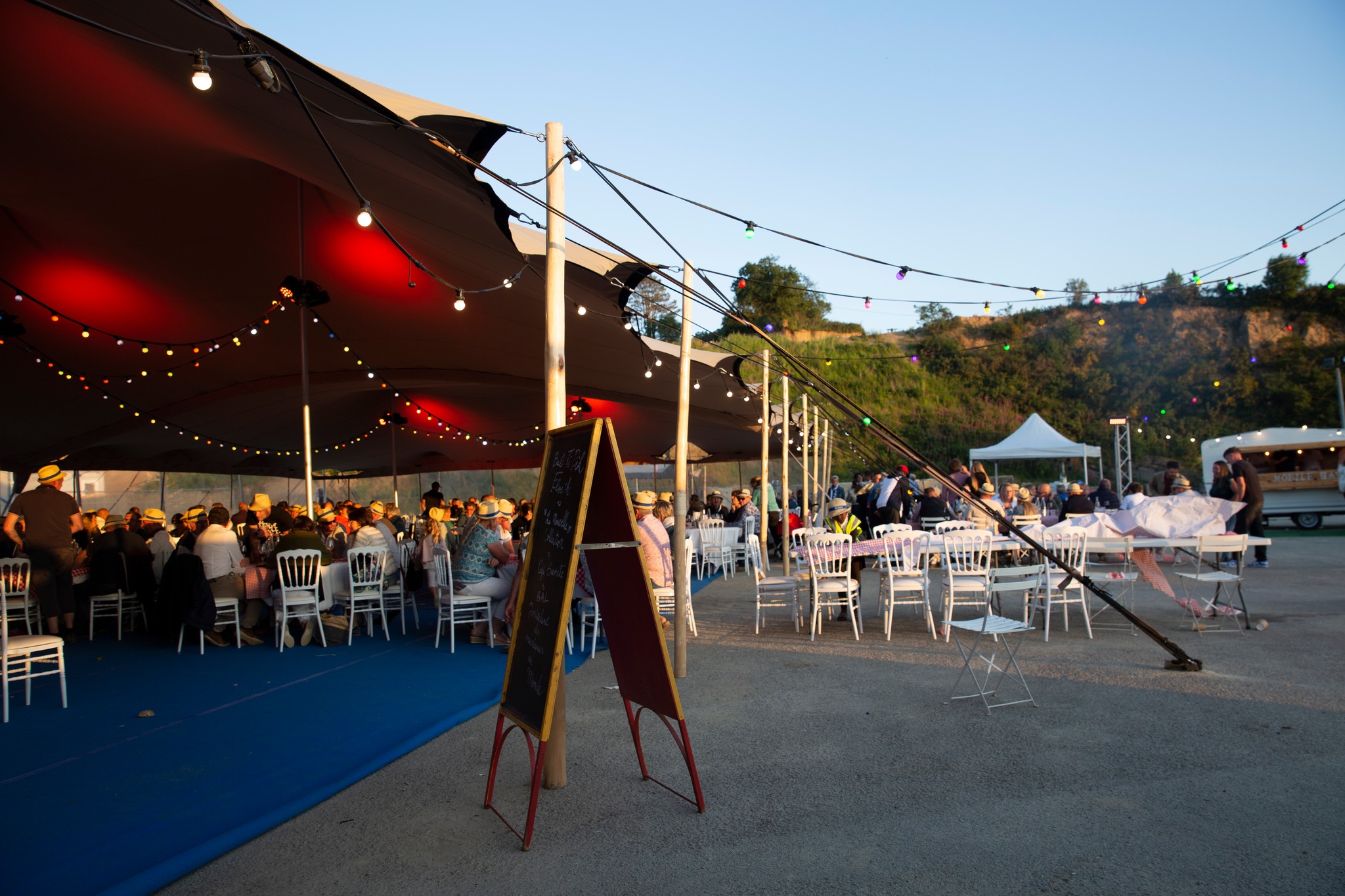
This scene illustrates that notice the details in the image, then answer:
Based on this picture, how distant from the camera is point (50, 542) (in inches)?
245

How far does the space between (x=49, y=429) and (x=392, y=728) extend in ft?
34.7

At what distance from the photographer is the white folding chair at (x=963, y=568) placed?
6133 millimetres

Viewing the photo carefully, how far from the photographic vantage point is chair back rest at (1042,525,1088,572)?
20.9 feet

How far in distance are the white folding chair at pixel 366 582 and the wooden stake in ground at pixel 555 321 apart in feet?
13.2

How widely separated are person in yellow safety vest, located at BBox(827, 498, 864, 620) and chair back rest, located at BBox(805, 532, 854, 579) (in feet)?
0.87

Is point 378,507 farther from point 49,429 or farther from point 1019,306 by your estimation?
point 1019,306

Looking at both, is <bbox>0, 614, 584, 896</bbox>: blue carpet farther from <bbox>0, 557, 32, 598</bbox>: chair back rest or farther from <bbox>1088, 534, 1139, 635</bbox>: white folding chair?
<bbox>1088, 534, 1139, 635</bbox>: white folding chair

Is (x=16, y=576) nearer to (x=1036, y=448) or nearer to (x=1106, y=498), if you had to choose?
(x=1106, y=498)

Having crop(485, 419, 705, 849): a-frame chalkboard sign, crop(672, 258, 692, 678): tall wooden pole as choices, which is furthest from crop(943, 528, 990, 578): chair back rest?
crop(485, 419, 705, 849): a-frame chalkboard sign

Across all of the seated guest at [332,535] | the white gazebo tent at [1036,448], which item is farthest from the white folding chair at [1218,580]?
the white gazebo tent at [1036,448]

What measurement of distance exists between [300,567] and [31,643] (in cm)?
237

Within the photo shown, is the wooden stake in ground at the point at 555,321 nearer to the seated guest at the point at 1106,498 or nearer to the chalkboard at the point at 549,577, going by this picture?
the chalkboard at the point at 549,577

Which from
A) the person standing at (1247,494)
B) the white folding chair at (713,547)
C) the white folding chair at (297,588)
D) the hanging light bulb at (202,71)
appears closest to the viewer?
the hanging light bulb at (202,71)

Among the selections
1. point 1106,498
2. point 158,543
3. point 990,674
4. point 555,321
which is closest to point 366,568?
point 158,543
